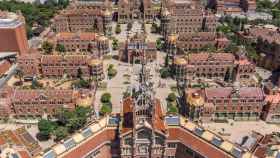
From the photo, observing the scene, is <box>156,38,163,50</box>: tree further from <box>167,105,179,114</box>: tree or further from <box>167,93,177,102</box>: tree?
<box>167,105,179,114</box>: tree

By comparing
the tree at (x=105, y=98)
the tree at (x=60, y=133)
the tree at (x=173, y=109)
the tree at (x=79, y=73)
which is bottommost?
the tree at (x=60, y=133)

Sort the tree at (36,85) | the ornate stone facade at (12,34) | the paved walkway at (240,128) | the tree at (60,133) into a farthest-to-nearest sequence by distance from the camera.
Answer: the ornate stone facade at (12,34)
the tree at (36,85)
the paved walkway at (240,128)
the tree at (60,133)

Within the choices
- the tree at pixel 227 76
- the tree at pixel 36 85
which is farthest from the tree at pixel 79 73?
the tree at pixel 227 76

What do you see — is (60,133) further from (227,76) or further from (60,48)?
(227,76)

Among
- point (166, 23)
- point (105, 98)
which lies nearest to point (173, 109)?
point (105, 98)

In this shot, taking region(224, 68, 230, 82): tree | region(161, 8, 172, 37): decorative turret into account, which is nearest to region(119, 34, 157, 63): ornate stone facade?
region(161, 8, 172, 37): decorative turret

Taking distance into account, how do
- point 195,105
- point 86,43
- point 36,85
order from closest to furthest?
1. point 195,105
2. point 36,85
3. point 86,43

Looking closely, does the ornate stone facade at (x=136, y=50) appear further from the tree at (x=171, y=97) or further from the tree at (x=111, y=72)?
the tree at (x=171, y=97)

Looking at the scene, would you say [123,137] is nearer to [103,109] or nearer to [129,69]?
[103,109]

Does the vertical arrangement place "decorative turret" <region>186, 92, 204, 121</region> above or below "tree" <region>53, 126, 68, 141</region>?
above

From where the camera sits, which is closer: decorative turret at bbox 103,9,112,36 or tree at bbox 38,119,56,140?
tree at bbox 38,119,56,140

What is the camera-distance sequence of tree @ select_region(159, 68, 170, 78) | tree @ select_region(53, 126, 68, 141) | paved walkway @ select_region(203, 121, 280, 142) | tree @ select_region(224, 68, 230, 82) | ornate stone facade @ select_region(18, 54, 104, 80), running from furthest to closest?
tree @ select_region(159, 68, 170, 78) < tree @ select_region(224, 68, 230, 82) < ornate stone facade @ select_region(18, 54, 104, 80) < paved walkway @ select_region(203, 121, 280, 142) < tree @ select_region(53, 126, 68, 141)
